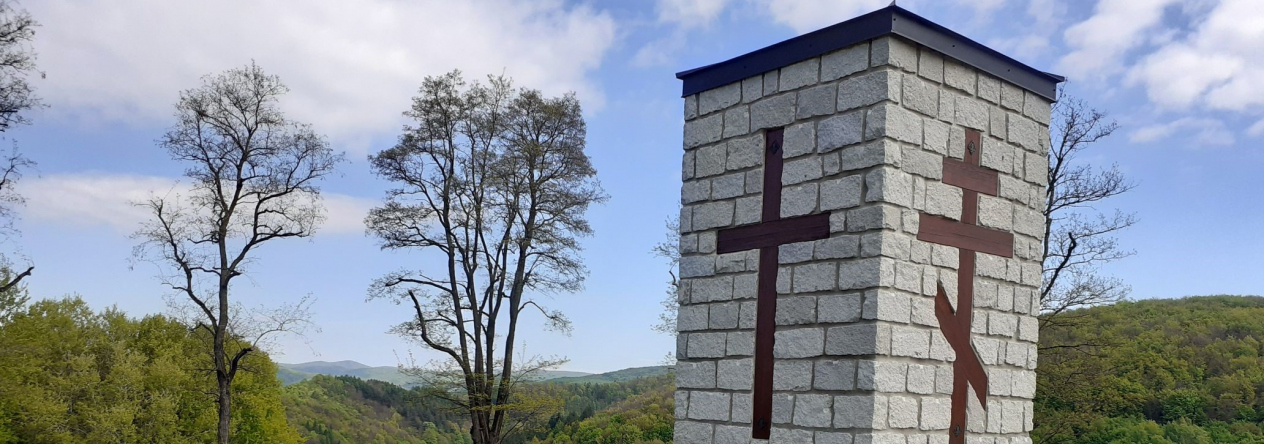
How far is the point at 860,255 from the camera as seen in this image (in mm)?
4246

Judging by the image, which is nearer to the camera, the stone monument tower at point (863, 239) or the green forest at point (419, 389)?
the stone monument tower at point (863, 239)

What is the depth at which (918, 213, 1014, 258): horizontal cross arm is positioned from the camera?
445cm

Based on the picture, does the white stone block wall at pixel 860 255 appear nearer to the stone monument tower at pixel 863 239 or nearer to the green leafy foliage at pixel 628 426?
the stone monument tower at pixel 863 239

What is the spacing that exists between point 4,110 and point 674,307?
427 inches

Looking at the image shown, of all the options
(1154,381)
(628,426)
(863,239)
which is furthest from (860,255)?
(1154,381)

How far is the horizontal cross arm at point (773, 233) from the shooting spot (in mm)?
4473

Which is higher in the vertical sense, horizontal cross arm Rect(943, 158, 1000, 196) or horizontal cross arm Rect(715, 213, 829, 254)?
horizontal cross arm Rect(943, 158, 1000, 196)

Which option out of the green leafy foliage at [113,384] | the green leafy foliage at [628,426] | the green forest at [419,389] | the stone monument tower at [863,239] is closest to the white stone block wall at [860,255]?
the stone monument tower at [863,239]

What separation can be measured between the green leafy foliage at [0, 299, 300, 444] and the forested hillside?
48.0ft

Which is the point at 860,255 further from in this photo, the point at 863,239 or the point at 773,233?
the point at 773,233

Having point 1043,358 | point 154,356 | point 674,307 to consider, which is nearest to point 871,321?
point 1043,358

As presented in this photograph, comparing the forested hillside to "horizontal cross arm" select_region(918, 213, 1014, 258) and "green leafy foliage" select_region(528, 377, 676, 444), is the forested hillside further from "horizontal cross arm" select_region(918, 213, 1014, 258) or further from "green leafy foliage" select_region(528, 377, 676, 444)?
"horizontal cross arm" select_region(918, 213, 1014, 258)

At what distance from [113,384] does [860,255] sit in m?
21.0

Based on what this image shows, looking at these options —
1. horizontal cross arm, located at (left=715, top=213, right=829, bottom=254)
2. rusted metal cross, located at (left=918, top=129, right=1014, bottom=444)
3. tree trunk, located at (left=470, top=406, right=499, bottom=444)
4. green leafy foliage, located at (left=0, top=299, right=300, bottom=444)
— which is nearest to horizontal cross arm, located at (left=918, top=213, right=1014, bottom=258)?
rusted metal cross, located at (left=918, top=129, right=1014, bottom=444)
